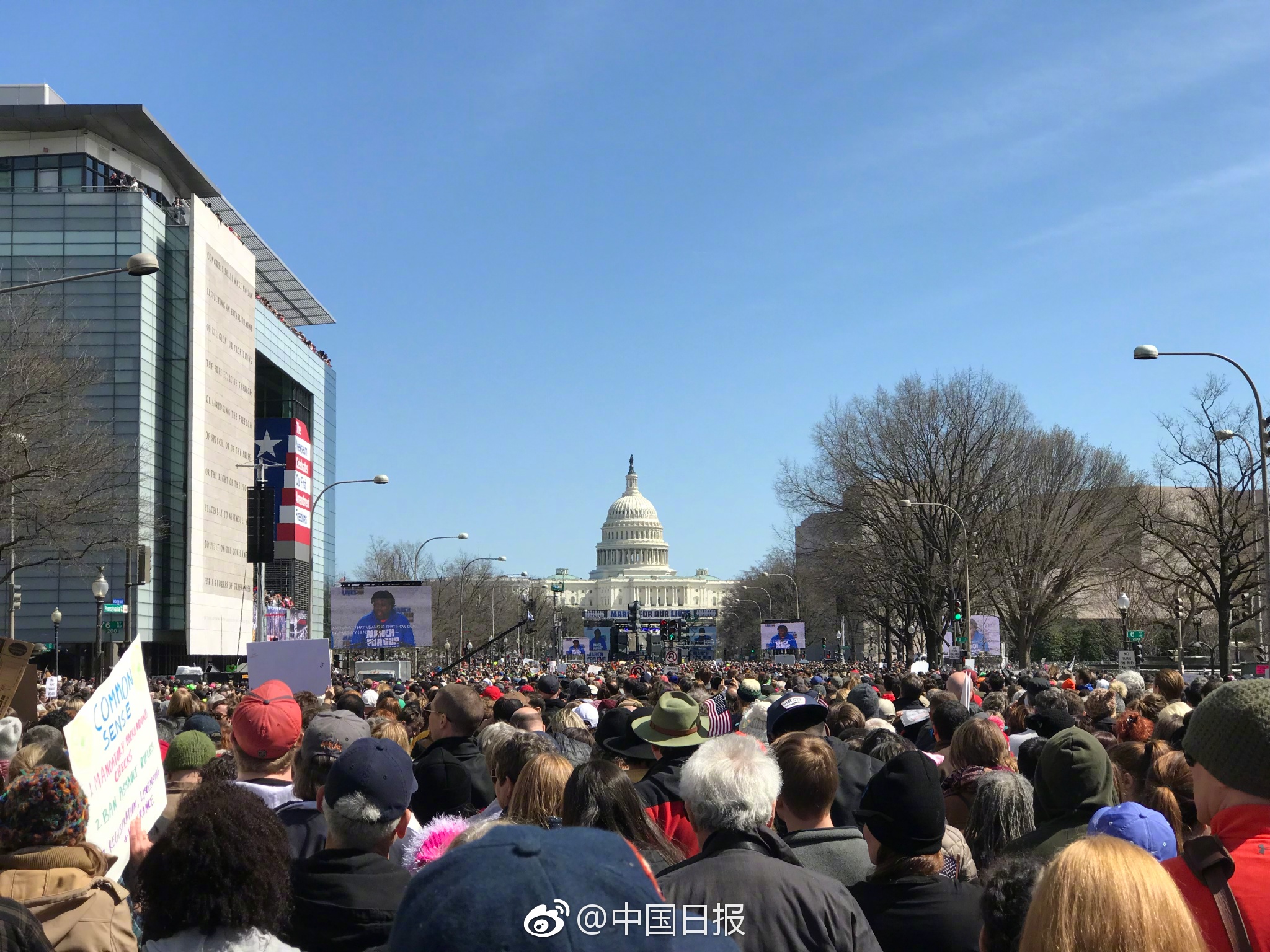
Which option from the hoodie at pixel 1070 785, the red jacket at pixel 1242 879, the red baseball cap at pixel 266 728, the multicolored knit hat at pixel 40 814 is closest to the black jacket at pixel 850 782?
the hoodie at pixel 1070 785

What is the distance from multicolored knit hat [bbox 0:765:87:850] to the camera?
4078 millimetres

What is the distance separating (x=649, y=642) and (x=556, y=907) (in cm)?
8386

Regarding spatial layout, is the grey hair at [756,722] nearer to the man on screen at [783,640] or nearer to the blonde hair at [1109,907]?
the blonde hair at [1109,907]

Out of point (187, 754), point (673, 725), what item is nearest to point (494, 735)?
point (673, 725)

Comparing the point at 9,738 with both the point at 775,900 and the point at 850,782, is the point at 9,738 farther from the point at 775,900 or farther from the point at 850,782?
the point at 775,900

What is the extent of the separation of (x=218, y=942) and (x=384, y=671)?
30.8m

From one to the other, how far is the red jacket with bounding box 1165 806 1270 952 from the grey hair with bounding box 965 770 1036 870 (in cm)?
239

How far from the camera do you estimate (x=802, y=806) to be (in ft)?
17.1

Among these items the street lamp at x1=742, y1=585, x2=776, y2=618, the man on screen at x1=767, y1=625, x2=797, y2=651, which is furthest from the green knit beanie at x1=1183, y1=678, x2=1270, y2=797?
the street lamp at x1=742, y1=585, x2=776, y2=618

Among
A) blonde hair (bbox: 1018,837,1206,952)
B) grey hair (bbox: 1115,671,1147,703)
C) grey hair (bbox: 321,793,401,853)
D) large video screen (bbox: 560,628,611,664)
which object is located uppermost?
blonde hair (bbox: 1018,837,1206,952)

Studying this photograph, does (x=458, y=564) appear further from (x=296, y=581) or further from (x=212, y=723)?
(x=212, y=723)

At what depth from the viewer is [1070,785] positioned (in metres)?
5.22

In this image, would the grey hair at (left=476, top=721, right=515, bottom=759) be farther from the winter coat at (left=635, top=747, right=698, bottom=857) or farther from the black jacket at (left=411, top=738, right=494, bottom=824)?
the winter coat at (left=635, top=747, right=698, bottom=857)

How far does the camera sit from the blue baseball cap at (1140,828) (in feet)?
13.2
